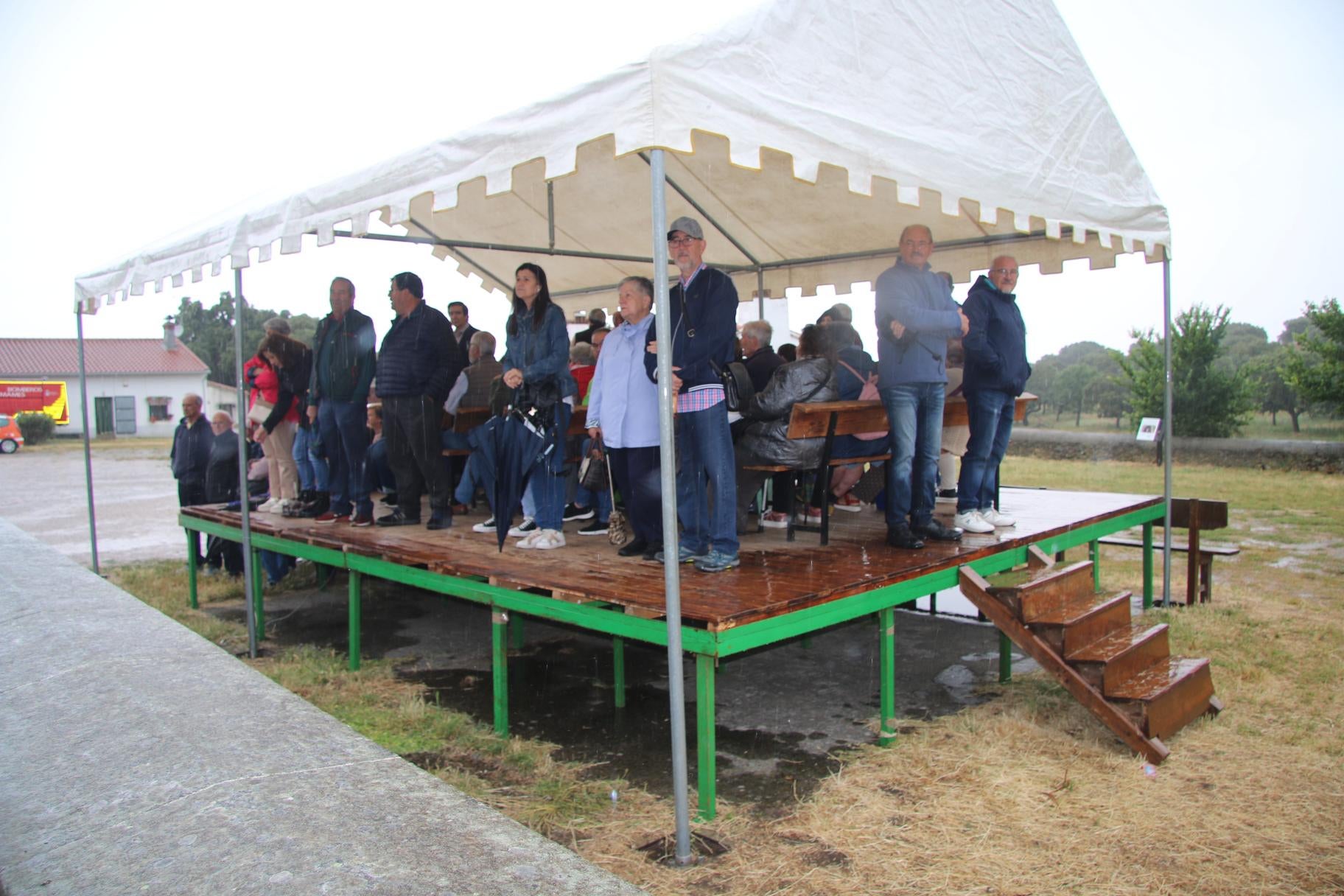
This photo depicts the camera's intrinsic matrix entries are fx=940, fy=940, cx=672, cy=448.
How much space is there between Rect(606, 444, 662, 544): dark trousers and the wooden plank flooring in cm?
18

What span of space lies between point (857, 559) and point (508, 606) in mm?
1752

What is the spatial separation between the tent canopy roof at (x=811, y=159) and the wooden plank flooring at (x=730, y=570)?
165 centimetres

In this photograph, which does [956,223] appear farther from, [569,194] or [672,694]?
[672,694]

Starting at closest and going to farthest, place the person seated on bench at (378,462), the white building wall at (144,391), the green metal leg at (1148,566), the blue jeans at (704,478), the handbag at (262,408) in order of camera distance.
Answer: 1. the blue jeans at (704,478)
2. the handbag at (262,408)
3. the green metal leg at (1148,566)
4. the person seated on bench at (378,462)
5. the white building wall at (144,391)

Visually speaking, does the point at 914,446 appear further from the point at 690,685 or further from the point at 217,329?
the point at 217,329

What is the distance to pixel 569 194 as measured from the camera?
7.72 m

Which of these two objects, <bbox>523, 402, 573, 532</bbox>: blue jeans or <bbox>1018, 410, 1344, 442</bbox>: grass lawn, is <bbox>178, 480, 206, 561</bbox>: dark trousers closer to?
<bbox>523, 402, 573, 532</bbox>: blue jeans

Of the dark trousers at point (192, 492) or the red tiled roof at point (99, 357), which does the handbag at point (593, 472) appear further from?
the red tiled roof at point (99, 357)

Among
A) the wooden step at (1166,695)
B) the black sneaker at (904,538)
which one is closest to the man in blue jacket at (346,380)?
the black sneaker at (904,538)

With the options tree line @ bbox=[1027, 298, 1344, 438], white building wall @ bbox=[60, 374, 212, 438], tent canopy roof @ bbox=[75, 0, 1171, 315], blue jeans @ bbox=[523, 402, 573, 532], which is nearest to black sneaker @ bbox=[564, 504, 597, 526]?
blue jeans @ bbox=[523, 402, 573, 532]

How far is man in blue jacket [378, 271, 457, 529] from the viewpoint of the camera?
5.95 meters

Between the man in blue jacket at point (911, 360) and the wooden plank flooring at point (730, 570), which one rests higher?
the man in blue jacket at point (911, 360)

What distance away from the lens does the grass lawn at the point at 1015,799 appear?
3.10m

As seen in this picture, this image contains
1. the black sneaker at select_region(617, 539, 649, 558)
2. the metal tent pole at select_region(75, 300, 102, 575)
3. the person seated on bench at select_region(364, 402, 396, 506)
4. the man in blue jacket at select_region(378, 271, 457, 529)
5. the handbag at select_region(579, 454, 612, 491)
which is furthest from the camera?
the metal tent pole at select_region(75, 300, 102, 575)
